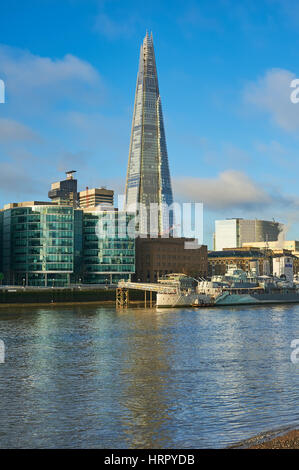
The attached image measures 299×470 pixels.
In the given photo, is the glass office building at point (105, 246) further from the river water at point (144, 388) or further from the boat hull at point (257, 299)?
the river water at point (144, 388)

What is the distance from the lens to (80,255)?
186875 millimetres

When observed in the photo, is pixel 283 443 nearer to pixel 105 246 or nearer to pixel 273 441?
pixel 273 441

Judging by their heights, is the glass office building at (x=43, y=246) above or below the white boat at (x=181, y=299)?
above

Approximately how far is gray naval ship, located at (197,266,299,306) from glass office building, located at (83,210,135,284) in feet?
135

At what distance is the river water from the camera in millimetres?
29062

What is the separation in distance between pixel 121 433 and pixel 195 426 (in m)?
4.05

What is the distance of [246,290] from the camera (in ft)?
490

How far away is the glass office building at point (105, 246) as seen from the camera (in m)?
188

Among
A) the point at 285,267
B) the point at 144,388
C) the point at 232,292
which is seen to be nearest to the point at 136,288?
the point at 232,292

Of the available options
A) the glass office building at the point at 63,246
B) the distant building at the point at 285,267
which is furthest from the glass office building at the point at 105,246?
the distant building at the point at 285,267

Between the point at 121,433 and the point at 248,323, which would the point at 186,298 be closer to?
the point at 248,323

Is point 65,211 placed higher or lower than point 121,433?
higher

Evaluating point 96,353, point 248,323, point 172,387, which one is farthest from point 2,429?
point 248,323

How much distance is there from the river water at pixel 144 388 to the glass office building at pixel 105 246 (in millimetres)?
113541
